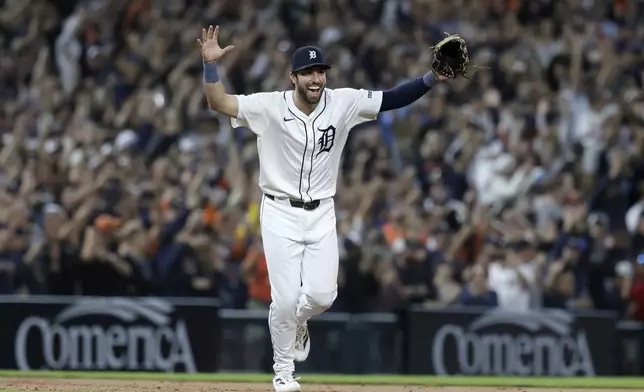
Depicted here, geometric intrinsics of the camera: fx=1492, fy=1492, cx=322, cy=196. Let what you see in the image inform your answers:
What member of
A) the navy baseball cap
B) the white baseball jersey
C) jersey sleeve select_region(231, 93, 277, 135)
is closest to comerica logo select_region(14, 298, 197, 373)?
the white baseball jersey

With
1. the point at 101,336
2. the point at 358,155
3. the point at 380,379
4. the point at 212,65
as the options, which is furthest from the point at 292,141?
the point at 358,155

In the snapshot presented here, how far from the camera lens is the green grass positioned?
13.2 meters

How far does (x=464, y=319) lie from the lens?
1501 centimetres

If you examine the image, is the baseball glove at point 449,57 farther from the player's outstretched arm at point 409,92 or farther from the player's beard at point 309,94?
the player's beard at point 309,94

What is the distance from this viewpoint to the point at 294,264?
10070 mm

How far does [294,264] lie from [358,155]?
24.1ft

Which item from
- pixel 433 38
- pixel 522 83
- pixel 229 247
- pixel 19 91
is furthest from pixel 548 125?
pixel 19 91

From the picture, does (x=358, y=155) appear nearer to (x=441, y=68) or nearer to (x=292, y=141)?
(x=441, y=68)

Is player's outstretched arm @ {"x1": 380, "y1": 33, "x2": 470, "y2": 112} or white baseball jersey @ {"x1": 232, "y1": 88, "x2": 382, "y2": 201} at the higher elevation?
player's outstretched arm @ {"x1": 380, "y1": 33, "x2": 470, "y2": 112}

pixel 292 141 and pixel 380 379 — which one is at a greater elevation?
pixel 292 141

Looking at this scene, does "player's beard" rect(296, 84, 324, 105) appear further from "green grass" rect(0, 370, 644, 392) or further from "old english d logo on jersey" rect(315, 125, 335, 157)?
"green grass" rect(0, 370, 644, 392)

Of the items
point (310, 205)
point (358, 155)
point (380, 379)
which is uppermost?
point (358, 155)

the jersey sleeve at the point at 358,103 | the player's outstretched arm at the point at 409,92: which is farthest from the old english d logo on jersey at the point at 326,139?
the player's outstretched arm at the point at 409,92

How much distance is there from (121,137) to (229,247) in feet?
8.75
